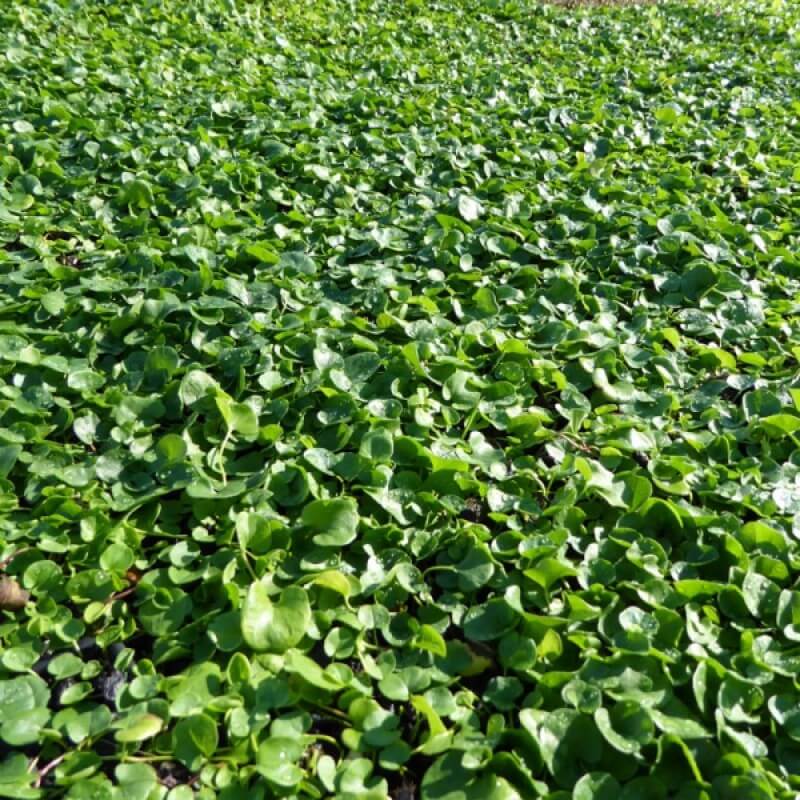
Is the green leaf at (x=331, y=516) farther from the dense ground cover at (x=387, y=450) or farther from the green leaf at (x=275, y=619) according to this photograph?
the green leaf at (x=275, y=619)

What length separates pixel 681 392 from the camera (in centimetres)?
224

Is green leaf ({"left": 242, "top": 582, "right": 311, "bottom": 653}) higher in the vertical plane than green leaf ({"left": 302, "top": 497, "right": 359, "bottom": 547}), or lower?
lower

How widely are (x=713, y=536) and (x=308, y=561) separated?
0.87 metres

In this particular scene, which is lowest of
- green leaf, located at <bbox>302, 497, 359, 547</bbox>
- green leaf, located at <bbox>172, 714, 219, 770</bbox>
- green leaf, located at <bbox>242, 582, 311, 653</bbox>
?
green leaf, located at <bbox>172, 714, 219, 770</bbox>

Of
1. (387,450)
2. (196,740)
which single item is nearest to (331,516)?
(387,450)

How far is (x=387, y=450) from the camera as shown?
6.18 feet

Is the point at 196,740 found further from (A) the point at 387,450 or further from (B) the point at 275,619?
(A) the point at 387,450

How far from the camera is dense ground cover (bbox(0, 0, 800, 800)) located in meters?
1.40

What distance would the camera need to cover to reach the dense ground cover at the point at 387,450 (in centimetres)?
140

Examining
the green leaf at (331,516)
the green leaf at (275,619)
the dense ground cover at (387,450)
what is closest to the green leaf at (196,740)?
the dense ground cover at (387,450)

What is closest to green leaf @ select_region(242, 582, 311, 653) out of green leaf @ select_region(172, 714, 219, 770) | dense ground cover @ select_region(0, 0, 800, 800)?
dense ground cover @ select_region(0, 0, 800, 800)

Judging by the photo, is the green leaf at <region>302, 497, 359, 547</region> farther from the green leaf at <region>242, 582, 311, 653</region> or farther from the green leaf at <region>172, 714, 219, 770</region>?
the green leaf at <region>172, 714, 219, 770</region>

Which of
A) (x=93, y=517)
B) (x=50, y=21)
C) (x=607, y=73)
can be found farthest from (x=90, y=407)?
(x=607, y=73)

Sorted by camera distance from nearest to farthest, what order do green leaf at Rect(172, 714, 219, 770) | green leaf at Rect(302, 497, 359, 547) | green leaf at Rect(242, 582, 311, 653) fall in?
green leaf at Rect(172, 714, 219, 770), green leaf at Rect(242, 582, 311, 653), green leaf at Rect(302, 497, 359, 547)
